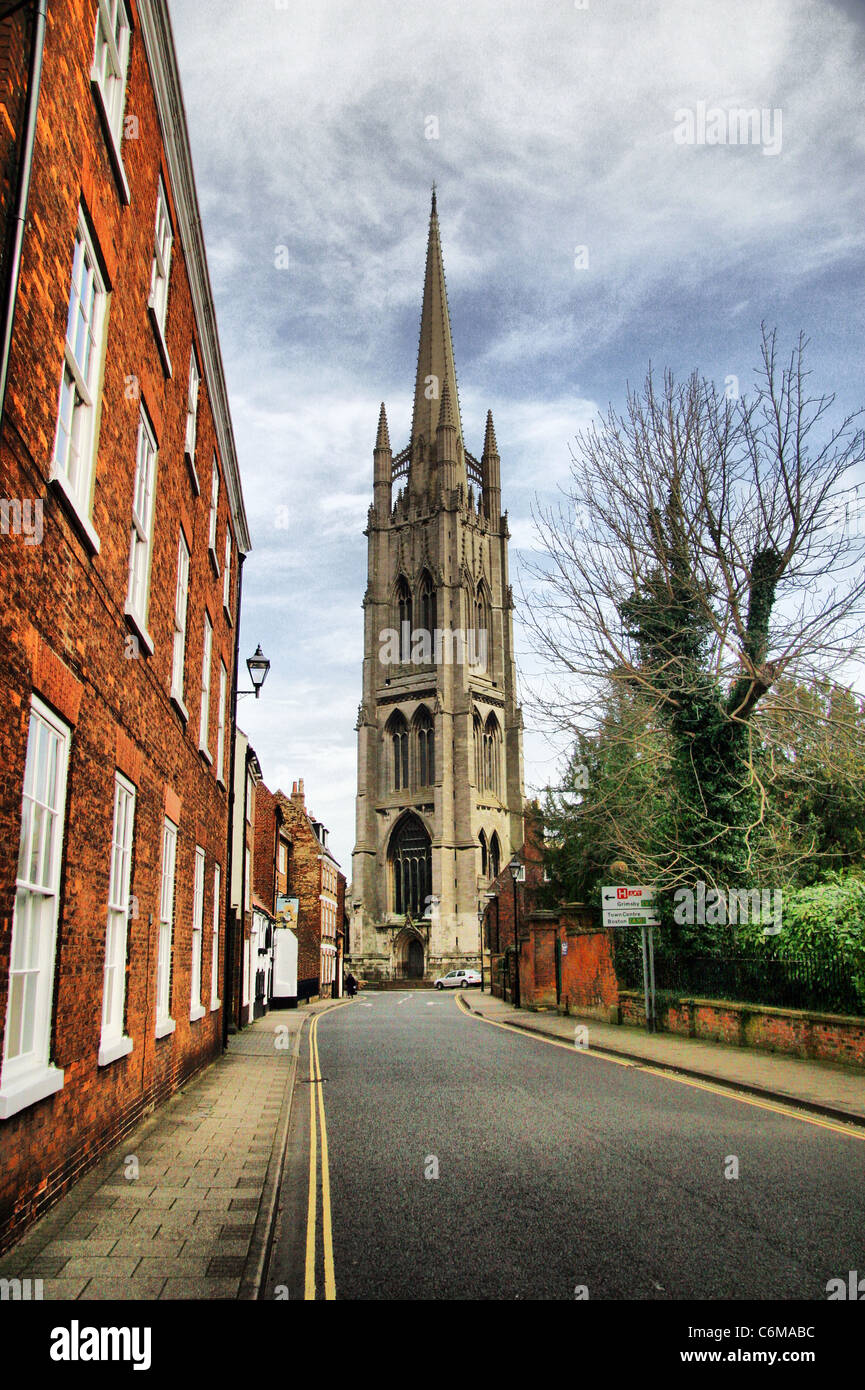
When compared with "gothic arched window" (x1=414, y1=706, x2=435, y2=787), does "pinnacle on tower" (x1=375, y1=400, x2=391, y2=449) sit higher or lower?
higher

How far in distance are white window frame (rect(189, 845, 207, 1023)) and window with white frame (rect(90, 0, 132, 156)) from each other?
27.0 ft

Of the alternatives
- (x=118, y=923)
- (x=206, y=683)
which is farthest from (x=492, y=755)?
(x=118, y=923)

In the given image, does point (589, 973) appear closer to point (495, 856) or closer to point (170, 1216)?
point (170, 1216)

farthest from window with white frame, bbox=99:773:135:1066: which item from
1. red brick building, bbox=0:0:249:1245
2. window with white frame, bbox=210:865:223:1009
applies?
window with white frame, bbox=210:865:223:1009

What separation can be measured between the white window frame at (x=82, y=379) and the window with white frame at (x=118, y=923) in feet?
7.86

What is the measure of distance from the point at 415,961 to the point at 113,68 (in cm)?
6701

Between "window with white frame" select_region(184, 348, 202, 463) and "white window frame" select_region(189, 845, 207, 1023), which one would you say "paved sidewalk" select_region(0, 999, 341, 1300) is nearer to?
"white window frame" select_region(189, 845, 207, 1023)

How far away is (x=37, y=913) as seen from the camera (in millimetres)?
5762

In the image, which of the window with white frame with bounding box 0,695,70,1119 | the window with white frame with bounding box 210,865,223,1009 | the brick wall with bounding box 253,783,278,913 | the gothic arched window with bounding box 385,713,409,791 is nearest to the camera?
the window with white frame with bounding box 0,695,70,1119

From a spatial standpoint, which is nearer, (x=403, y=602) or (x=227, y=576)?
(x=227, y=576)

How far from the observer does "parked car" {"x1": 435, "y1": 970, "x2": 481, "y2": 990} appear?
61.7 m
